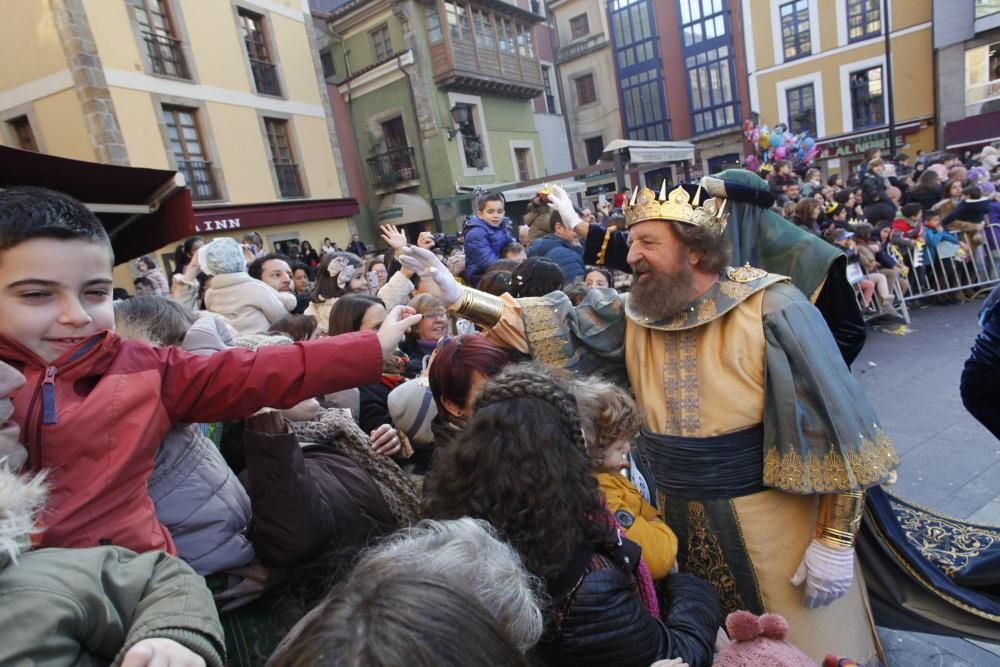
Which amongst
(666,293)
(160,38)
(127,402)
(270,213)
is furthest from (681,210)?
(160,38)

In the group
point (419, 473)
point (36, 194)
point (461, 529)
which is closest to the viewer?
point (461, 529)

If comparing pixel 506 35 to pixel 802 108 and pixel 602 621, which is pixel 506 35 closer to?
pixel 802 108

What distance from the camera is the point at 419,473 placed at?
223 cm

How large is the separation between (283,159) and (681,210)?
16.1 m

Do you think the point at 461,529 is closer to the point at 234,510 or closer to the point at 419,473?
the point at 234,510

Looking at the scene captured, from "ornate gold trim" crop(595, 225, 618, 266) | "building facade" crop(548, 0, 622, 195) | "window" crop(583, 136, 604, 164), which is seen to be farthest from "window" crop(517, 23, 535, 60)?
"ornate gold trim" crop(595, 225, 618, 266)

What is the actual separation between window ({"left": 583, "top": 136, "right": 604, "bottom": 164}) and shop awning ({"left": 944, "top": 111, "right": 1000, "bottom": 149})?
14.1 m

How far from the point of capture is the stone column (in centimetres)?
1061

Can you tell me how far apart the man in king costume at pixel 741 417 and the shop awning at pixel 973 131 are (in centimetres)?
2440

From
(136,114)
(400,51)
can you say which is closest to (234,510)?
(136,114)

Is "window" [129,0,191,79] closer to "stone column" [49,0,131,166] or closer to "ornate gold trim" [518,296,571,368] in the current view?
"stone column" [49,0,131,166]

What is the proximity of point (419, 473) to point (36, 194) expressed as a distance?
151 centimetres

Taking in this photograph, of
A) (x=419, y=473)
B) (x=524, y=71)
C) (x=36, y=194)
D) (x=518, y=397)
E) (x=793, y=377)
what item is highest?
(x=524, y=71)

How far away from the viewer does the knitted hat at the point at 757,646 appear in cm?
139
